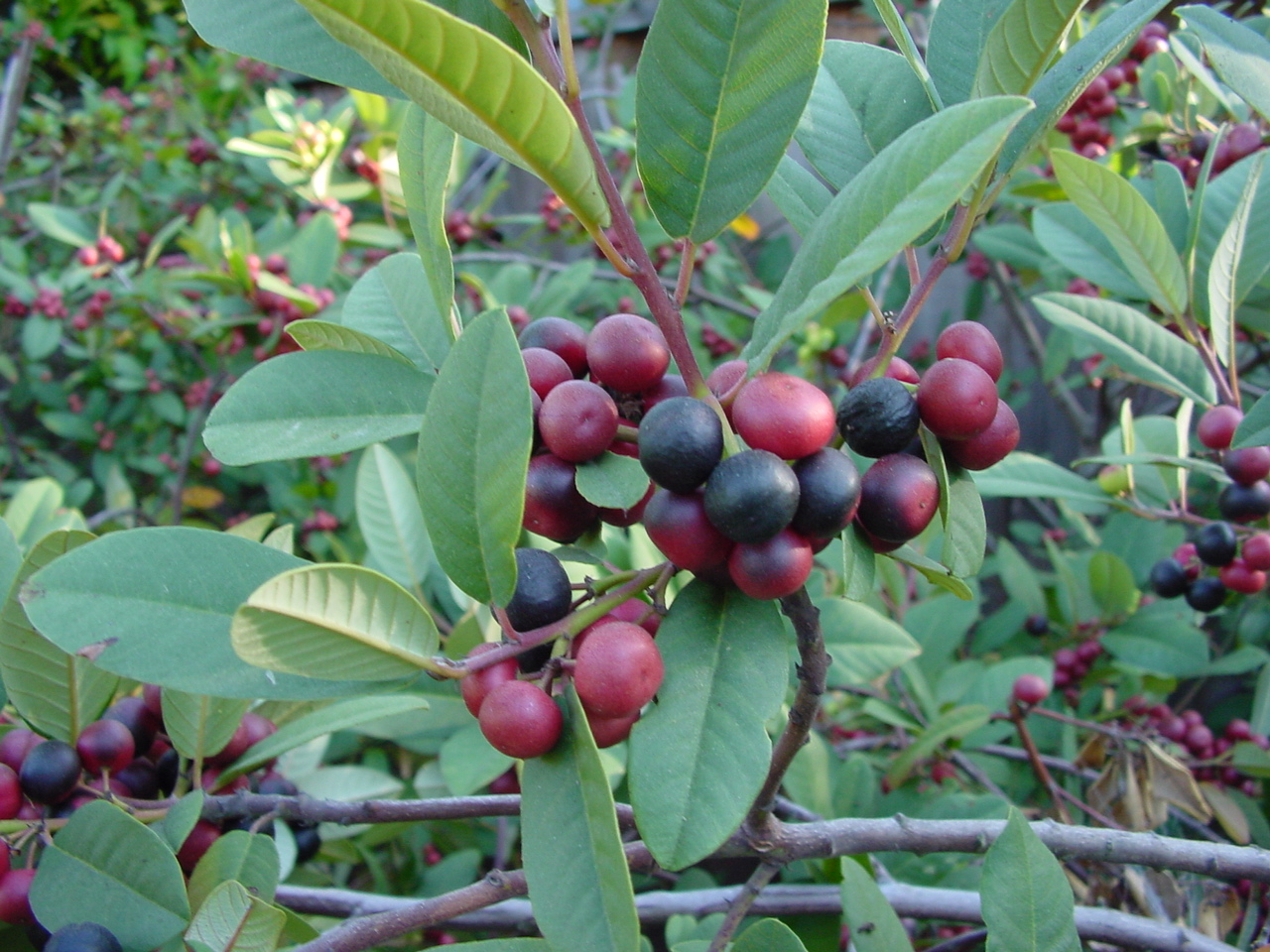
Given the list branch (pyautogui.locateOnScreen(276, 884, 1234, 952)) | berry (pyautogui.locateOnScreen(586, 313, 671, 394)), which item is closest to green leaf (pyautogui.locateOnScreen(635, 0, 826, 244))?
berry (pyautogui.locateOnScreen(586, 313, 671, 394))

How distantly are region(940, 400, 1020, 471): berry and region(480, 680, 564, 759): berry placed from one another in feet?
1.20

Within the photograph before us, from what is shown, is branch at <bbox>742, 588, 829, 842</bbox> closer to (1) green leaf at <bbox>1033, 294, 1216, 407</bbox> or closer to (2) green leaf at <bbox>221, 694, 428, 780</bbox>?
(2) green leaf at <bbox>221, 694, 428, 780</bbox>

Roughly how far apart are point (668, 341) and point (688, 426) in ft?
0.27

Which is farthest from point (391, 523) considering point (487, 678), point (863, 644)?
A: point (487, 678)

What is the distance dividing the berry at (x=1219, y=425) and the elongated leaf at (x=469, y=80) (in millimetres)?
1160

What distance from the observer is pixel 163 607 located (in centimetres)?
66

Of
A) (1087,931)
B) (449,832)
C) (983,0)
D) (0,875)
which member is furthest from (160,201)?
(1087,931)

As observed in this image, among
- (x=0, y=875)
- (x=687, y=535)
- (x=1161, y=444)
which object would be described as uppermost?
(x=687, y=535)

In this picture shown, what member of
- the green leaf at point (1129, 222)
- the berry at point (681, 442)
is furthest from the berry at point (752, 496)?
the green leaf at point (1129, 222)

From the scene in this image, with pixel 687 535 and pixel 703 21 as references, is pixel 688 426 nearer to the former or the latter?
pixel 687 535

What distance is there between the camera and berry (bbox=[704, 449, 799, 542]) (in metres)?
0.55

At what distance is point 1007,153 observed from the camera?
712mm

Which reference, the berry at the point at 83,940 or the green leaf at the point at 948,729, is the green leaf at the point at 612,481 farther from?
the green leaf at the point at 948,729

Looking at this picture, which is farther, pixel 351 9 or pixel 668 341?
pixel 668 341
